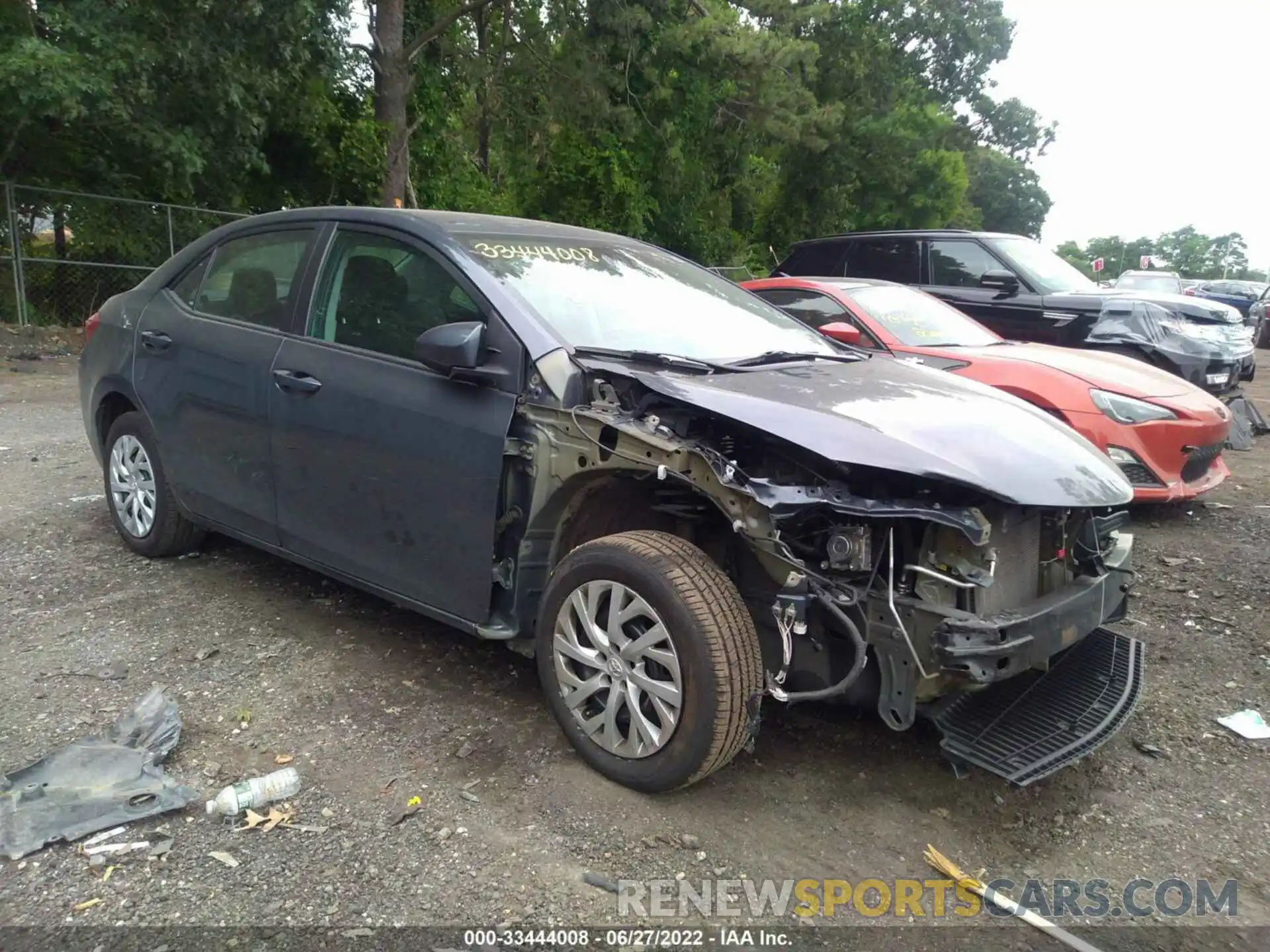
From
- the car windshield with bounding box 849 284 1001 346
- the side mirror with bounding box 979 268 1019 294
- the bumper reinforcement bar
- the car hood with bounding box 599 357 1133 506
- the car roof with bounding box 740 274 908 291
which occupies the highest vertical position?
the side mirror with bounding box 979 268 1019 294

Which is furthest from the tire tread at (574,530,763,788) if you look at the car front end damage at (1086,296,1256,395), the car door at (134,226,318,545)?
the car front end damage at (1086,296,1256,395)

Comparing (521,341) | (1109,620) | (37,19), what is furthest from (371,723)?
(37,19)

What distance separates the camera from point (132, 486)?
482cm

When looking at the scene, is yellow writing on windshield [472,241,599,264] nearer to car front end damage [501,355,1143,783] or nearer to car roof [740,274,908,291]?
car front end damage [501,355,1143,783]

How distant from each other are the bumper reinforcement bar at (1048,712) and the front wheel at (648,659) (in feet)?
2.08

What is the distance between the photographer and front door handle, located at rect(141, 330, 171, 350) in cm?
448

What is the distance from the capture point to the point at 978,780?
317cm

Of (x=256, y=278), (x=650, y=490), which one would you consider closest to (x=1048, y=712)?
(x=650, y=490)

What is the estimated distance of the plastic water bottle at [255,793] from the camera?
9.29 feet

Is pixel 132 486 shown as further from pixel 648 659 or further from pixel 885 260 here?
pixel 885 260

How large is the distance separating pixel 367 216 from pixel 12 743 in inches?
85.5

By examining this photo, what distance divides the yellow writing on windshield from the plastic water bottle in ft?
6.03

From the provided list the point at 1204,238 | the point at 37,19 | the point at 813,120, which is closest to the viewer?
the point at 37,19

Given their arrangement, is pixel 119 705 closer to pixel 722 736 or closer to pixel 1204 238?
pixel 722 736
